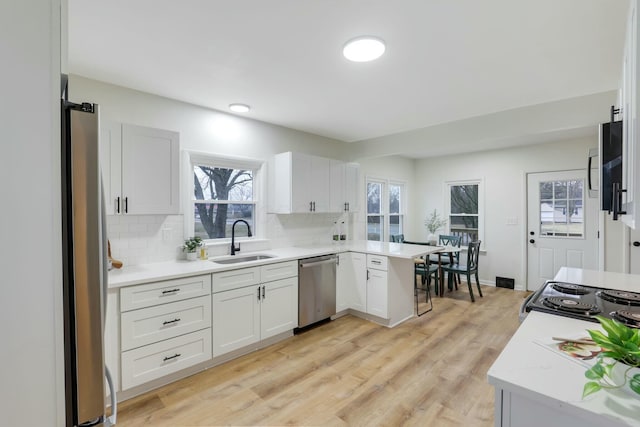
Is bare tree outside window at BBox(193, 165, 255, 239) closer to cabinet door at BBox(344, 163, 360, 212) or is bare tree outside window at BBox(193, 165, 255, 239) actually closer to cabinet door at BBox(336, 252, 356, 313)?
cabinet door at BBox(336, 252, 356, 313)


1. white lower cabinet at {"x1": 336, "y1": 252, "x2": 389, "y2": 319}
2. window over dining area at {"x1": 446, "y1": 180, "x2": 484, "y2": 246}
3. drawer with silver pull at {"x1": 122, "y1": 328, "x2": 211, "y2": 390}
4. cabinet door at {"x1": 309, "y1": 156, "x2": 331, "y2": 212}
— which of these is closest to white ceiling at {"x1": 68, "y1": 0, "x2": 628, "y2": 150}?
cabinet door at {"x1": 309, "y1": 156, "x2": 331, "y2": 212}

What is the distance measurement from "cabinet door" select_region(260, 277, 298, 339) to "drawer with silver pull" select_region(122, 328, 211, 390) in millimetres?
604

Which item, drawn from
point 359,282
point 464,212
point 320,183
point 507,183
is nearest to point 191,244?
point 320,183

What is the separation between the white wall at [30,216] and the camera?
2.36ft

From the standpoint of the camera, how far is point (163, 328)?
7.74 feet

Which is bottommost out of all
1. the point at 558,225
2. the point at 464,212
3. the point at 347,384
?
the point at 347,384

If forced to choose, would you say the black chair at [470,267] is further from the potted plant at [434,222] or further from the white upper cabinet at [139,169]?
the white upper cabinet at [139,169]

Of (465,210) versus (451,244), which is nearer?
(451,244)

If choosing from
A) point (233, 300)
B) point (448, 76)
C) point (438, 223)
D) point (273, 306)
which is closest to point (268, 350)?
point (273, 306)

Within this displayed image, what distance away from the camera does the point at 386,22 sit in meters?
1.79

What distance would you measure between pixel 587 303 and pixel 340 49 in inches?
83.2

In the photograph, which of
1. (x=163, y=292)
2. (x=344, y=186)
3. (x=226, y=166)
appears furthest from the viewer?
(x=344, y=186)

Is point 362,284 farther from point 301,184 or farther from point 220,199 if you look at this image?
point 220,199

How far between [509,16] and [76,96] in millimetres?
3200
